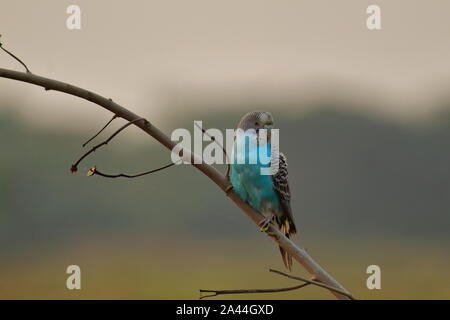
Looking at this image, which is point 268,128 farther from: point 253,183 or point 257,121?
point 253,183

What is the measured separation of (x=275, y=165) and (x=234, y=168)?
27 cm

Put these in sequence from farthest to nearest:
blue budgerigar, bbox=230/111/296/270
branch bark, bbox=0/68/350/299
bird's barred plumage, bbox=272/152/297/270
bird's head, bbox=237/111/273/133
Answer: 1. bird's barred plumage, bbox=272/152/297/270
2. blue budgerigar, bbox=230/111/296/270
3. bird's head, bbox=237/111/273/133
4. branch bark, bbox=0/68/350/299

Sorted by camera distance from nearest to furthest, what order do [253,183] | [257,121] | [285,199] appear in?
[257,121] → [253,183] → [285,199]

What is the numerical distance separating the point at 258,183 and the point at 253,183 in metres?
0.04

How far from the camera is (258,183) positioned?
3156 millimetres

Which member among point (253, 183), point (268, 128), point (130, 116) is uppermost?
point (268, 128)

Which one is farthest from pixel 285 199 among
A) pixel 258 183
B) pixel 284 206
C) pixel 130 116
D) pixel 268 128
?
pixel 130 116

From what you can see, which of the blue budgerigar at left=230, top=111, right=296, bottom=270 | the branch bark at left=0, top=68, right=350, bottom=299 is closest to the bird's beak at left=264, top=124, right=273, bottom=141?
the blue budgerigar at left=230, top=111, right=296, bottom=270

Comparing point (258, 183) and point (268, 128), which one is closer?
point (268, 128)

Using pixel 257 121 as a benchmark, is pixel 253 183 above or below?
below

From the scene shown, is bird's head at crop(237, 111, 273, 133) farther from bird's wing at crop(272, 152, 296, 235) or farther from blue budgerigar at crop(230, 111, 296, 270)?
bird's wing at crop(272, 152, 296, 235)

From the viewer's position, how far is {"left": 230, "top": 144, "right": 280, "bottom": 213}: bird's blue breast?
3102 mm

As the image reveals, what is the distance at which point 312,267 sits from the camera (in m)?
1.51

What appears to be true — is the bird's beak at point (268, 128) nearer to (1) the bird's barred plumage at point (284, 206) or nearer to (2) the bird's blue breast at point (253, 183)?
(2) the bird's blue breast at point (253, 183)
